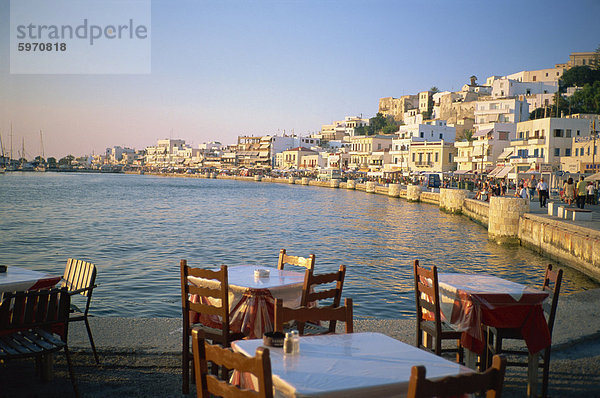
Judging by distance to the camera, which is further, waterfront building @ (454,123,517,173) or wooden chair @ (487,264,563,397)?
waterfront building @ (454,123,517,173)

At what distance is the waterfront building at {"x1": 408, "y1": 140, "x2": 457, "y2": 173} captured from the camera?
77.9 metres

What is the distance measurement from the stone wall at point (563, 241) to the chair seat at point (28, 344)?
→ 14.9 m

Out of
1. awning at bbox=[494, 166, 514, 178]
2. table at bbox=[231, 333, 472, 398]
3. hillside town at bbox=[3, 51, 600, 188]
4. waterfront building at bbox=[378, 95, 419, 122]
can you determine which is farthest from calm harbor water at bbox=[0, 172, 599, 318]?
waterfront building at bbox=[378, 95, 419, 122]

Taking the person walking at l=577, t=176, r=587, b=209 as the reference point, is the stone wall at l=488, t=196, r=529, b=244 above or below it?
below

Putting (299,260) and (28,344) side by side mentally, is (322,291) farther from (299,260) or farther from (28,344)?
(28,344)

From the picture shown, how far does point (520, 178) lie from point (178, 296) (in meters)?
40.4

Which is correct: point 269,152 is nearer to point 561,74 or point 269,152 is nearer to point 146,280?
point 561,74

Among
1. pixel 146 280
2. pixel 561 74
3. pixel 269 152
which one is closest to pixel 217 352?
pixel 146 280

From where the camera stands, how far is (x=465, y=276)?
6.06 meters

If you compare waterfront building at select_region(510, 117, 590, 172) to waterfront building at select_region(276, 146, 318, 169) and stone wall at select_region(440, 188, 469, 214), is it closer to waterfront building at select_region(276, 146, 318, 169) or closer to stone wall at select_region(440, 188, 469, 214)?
stone wall at select_region(440, 188, 469, 214)

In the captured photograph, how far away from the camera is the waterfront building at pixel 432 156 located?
77938mm

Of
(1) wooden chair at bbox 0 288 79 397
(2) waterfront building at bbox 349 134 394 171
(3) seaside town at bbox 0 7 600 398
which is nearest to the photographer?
(3) seaside town at bbox 0 7 600 398

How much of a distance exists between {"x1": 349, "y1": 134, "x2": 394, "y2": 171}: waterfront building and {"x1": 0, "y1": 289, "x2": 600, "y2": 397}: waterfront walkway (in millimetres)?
96188

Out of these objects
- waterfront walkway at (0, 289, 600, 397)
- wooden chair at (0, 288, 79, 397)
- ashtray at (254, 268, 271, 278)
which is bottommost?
waterfront walkway at (0, 289, 600, 397)
